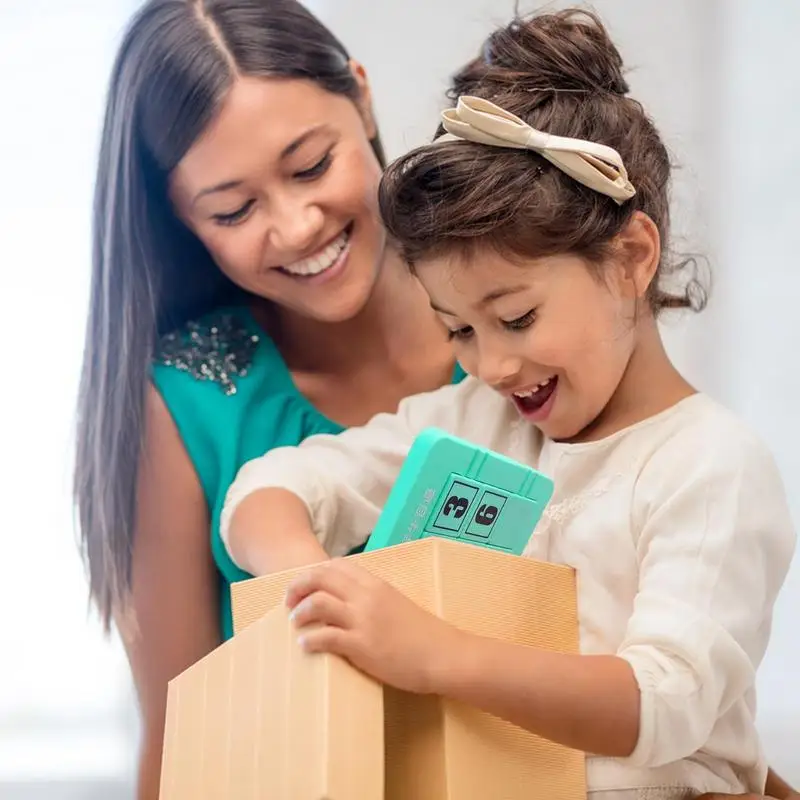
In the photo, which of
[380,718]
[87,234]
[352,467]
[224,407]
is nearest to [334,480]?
[352,467]

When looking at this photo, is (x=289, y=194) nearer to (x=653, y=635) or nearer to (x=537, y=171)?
(x=537, y=171)

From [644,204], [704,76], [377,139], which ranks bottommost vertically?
[644,204]

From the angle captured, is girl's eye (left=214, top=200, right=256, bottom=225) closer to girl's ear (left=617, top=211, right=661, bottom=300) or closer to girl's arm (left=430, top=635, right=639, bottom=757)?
girl's ear (left=617, top=211, right=661, bottom=300)

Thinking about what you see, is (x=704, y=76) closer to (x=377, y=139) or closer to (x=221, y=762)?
(x=377, y=139)

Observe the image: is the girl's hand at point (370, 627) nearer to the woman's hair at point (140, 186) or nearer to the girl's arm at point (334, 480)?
the girl's arm at point (334, 480)

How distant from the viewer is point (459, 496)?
0.74 m

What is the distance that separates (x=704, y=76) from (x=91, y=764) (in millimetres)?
1195

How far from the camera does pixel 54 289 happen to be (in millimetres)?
1596

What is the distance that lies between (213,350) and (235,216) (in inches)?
6.6

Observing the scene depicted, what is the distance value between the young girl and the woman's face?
0.68 feet

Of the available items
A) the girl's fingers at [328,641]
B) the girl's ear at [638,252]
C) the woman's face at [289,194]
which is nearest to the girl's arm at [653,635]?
the girl's fingers at [328,641]

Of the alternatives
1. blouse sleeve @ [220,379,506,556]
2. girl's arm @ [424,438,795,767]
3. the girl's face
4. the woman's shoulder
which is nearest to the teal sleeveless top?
the woman's shoulder

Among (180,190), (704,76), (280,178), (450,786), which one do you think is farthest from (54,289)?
(450,786)

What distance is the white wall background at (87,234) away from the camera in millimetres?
1437
